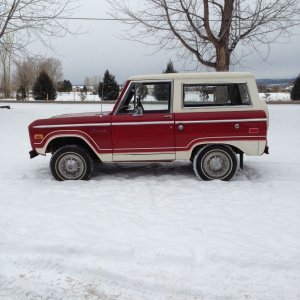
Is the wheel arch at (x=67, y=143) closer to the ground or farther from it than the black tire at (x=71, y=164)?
→ farther from it

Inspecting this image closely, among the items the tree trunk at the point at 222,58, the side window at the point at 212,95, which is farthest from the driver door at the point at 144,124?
the tree trunk at the point at 222,58

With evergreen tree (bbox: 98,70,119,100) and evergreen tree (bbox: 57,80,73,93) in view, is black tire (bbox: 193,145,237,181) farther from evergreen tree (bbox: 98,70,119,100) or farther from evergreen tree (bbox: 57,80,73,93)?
evergreen tree (bbox: 57,80,73,93)

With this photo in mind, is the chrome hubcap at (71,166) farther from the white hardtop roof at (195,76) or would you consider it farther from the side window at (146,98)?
the white hardtop roof at (195,76)

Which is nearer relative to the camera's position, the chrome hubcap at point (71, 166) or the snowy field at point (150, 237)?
the snowy field at point (150, 237)

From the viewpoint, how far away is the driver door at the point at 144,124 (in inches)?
258

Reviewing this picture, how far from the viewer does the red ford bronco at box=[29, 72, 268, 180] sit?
6.52 meters

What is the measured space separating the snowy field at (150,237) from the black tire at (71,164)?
21 cm

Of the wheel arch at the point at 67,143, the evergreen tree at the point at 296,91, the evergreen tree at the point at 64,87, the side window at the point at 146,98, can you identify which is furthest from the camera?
the evergreen tree at the point at 64,87

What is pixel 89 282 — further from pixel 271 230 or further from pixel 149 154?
pixel 149 154

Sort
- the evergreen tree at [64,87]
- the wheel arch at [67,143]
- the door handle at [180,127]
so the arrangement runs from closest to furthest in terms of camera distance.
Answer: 1. the door handle at [180,127]
2. the wheel arch at [67,143]
3. the evergreen tree at [64,87]

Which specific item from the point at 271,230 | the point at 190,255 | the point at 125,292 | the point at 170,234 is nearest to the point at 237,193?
the point at 271,230

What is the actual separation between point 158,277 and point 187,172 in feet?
13.3

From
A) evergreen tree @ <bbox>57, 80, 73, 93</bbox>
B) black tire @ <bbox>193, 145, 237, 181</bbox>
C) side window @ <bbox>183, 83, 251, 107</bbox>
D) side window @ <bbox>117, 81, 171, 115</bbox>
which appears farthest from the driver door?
evergreen tree @ <bbox>57, 80, 73, 93</bbox>

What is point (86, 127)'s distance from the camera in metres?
6.60
